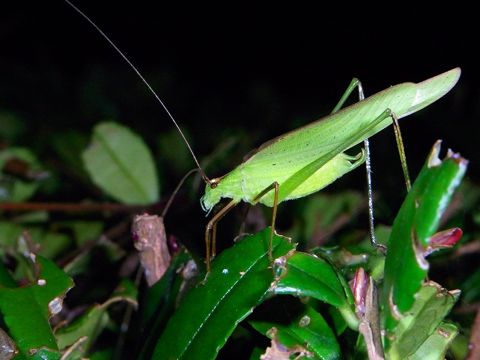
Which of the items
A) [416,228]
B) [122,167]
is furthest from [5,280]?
[122,167]

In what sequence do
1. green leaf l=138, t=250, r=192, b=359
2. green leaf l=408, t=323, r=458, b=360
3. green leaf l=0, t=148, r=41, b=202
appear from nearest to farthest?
green leaf l=408, t=323, r=458, b=360, green leaf l=138, t=250, r=192, b=359, green leaf l=0, t=148, r=41, b=202

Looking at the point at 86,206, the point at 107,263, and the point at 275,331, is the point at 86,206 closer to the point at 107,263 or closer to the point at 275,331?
the point at 107,263

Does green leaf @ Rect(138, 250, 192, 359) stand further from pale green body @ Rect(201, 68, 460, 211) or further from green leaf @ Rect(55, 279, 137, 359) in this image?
pale green body @ Rect(201, 68, 460, 211)

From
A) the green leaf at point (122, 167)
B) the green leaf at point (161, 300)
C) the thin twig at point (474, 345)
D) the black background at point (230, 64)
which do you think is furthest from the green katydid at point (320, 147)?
the black background at point (230, 64)

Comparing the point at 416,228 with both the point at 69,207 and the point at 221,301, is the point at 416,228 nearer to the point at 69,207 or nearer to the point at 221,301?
the point at 221,301

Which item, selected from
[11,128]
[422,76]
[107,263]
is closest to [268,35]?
[422,76]

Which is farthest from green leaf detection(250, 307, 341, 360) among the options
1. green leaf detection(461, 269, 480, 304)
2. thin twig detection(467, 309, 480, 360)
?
green leaf detection(461, 269, 480, 304)
